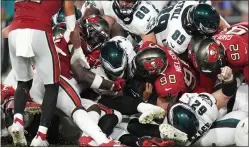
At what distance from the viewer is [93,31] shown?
3502mm

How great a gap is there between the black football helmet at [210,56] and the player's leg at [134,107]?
0.43m

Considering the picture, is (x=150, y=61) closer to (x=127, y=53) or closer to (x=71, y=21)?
(x=127, y=53)

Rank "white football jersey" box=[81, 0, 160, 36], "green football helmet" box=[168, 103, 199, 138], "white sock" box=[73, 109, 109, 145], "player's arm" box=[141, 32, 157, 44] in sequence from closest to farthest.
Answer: "white sock" box=[73, 109, 109, 145], "green football helmet" box=[168, 103, 199, 138], "player's arm" box=[141, 32, 157, 44], "white football jersey" box=[81, 0, 160, 36]

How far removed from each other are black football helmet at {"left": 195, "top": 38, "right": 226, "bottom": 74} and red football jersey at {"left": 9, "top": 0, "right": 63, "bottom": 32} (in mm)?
941

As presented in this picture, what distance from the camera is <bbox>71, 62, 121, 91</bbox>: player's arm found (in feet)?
11.1

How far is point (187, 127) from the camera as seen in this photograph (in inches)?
124

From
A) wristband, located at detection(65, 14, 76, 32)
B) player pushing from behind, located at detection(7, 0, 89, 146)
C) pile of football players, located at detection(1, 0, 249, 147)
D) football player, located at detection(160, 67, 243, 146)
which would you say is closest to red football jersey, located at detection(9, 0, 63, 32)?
player pushing from behind, located at detection(7, 0, 89, 146)

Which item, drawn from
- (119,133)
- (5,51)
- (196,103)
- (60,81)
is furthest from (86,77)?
(5,51)

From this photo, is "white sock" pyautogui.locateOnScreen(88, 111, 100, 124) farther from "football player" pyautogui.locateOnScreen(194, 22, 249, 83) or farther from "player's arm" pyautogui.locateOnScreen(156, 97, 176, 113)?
"football player" pyautogui.locateOnScreen(194, 22, 249, 83)

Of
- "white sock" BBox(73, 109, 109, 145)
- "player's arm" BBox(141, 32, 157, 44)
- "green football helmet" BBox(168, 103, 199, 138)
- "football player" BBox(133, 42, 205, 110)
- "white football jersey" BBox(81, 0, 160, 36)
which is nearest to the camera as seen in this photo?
"white sock" BBox(73, 109, 109, 145)

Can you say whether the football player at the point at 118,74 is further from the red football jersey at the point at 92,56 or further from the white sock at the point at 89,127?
the white sock at the point at 89,127

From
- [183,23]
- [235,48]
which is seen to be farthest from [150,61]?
[235,48]

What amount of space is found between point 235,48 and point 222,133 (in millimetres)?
578

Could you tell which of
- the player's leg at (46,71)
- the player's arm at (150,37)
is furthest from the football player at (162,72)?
the player's leg at (46,71)
